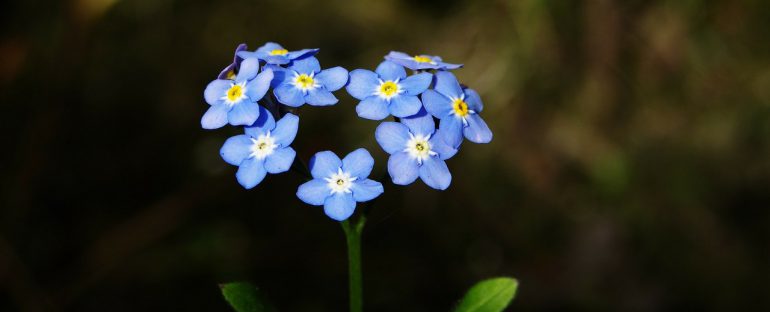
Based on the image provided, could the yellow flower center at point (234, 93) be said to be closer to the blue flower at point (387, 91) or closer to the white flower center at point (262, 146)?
the white flower center at point (262, 146)

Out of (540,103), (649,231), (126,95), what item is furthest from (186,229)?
(649,231)

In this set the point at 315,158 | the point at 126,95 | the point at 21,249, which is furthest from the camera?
the point at 126,95

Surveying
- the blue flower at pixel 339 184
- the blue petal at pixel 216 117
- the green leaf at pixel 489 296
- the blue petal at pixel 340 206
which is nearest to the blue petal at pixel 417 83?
the blue flower at pixel 339 184

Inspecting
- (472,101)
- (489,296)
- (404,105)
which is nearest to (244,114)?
(404,105)

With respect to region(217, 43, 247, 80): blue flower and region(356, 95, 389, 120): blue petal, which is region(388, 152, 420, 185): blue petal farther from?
region(217, 43, 247, 80): blue flower

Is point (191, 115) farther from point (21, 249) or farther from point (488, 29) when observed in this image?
point (488, 29)
